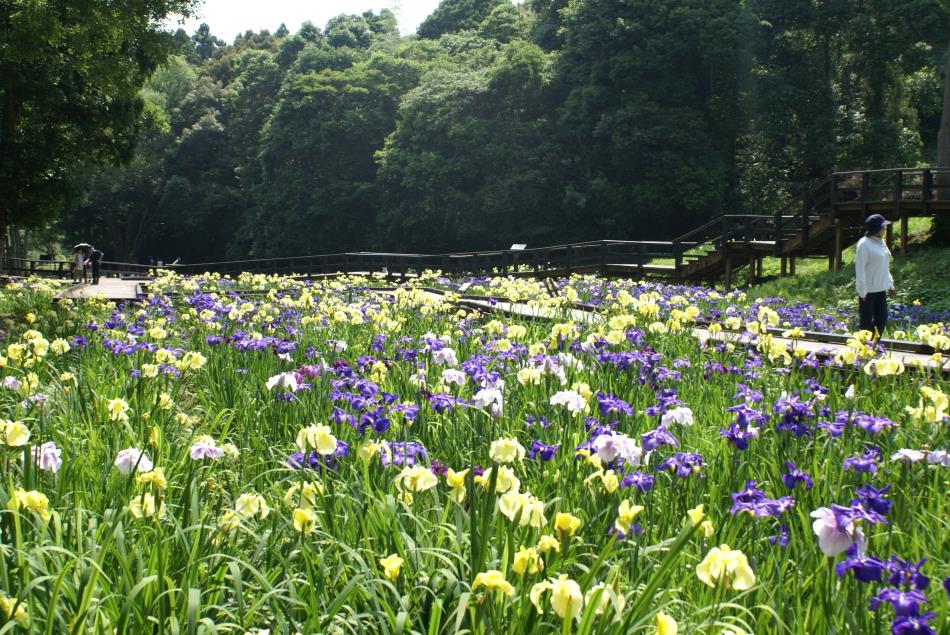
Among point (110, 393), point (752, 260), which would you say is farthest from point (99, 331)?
point (752, 260)

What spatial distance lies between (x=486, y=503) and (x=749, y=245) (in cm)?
1956

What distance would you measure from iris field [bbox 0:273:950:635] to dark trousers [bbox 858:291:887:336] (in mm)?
3379

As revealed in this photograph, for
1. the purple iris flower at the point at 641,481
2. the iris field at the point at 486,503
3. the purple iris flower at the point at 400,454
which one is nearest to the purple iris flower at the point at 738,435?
the iris field at the point at 486,503

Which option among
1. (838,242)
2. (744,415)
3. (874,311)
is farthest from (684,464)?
(838,242)

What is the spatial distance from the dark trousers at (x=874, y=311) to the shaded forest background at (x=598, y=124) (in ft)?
77.7

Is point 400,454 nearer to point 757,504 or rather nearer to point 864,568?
point 757,504

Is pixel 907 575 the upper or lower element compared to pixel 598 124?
lower

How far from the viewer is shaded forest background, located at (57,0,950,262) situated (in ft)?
107

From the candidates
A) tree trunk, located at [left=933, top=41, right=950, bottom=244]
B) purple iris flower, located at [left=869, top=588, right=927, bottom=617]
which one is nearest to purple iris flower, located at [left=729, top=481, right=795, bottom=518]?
purple iris flower, located at [left=869, top=588, right=927, bottom=617]

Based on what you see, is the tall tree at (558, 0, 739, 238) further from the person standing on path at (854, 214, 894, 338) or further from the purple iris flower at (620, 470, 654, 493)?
the purple iris flower at (620, 470, 654, 493)

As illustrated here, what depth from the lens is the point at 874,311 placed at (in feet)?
26.9

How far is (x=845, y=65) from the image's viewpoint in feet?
116

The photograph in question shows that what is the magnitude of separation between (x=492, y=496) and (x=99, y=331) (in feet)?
19.0

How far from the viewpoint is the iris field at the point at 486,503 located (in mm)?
2014
